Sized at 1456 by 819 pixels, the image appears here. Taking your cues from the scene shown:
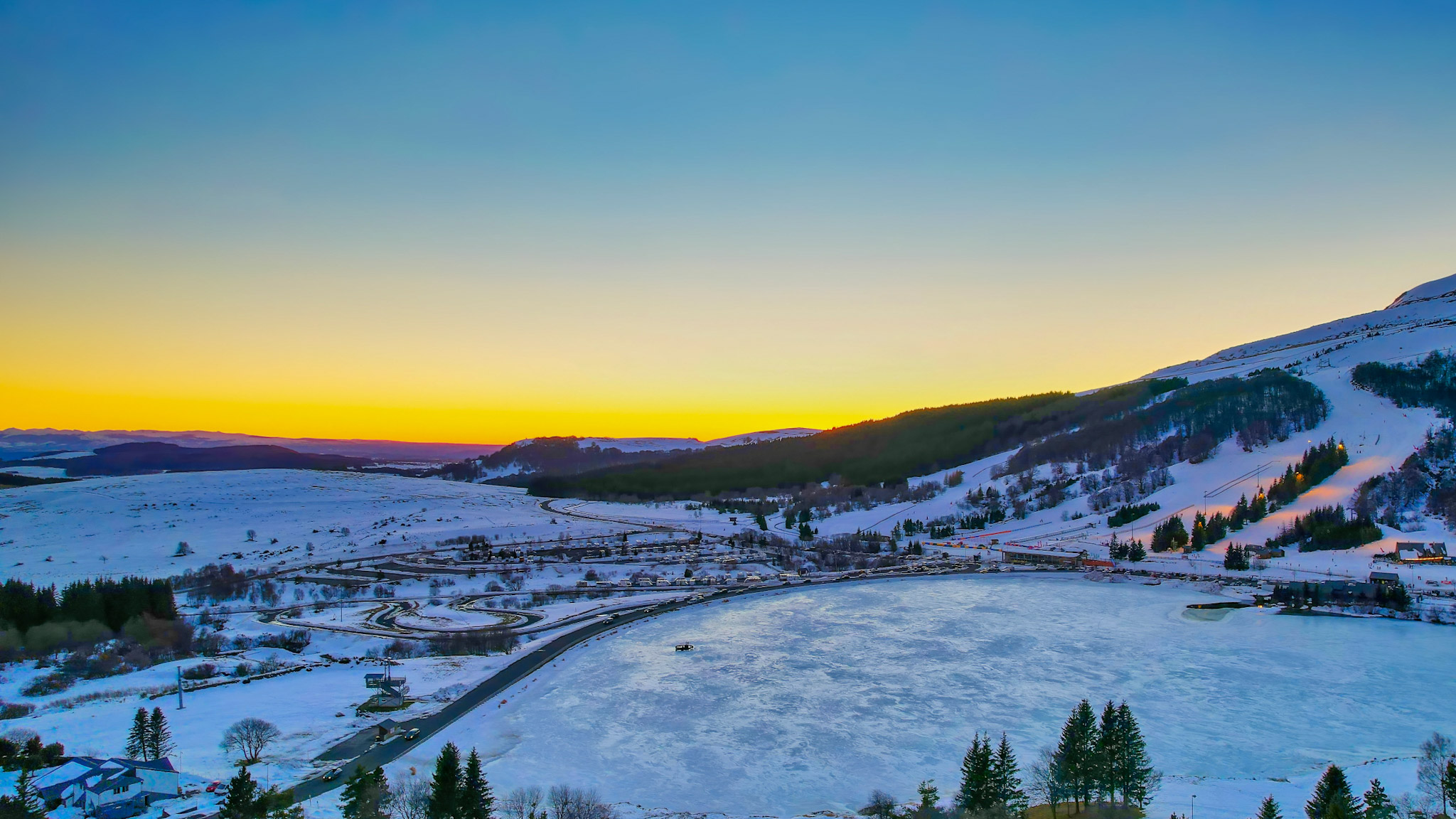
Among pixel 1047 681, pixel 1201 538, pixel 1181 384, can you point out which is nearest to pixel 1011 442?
pixel 1181 384

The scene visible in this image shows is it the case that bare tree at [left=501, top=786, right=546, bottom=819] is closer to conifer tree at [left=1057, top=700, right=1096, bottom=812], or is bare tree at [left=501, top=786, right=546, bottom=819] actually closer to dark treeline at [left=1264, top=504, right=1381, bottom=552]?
conifer tree at [left=1057, top=700, right=1096, bottom=812]

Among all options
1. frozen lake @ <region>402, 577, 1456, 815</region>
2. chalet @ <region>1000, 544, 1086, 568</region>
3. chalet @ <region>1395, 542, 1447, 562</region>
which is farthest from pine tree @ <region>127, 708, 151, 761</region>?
chalet @ <region>1395, 542, 1447, 562</region>

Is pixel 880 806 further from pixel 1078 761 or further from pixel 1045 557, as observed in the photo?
pixel 1045 557

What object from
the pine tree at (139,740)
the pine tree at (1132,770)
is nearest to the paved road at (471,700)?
the pine tree at (139,740)

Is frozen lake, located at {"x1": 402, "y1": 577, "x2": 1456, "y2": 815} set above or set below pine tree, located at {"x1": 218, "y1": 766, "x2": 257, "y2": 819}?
below

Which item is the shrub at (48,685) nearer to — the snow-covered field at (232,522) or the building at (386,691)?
the building at (386,691)

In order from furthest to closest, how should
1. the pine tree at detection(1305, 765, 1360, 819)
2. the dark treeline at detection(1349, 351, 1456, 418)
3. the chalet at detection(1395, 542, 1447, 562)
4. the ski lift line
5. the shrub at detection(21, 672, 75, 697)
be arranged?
the dark treeline at detection(1349, 351, 1456, 418)
the ski lift line
the chalet at detection(1395, 542, 1447, 562)
the shrub at detection(21, 672, 75, 697)
the pine tree at detection(1305, 765, 1360, 819)
